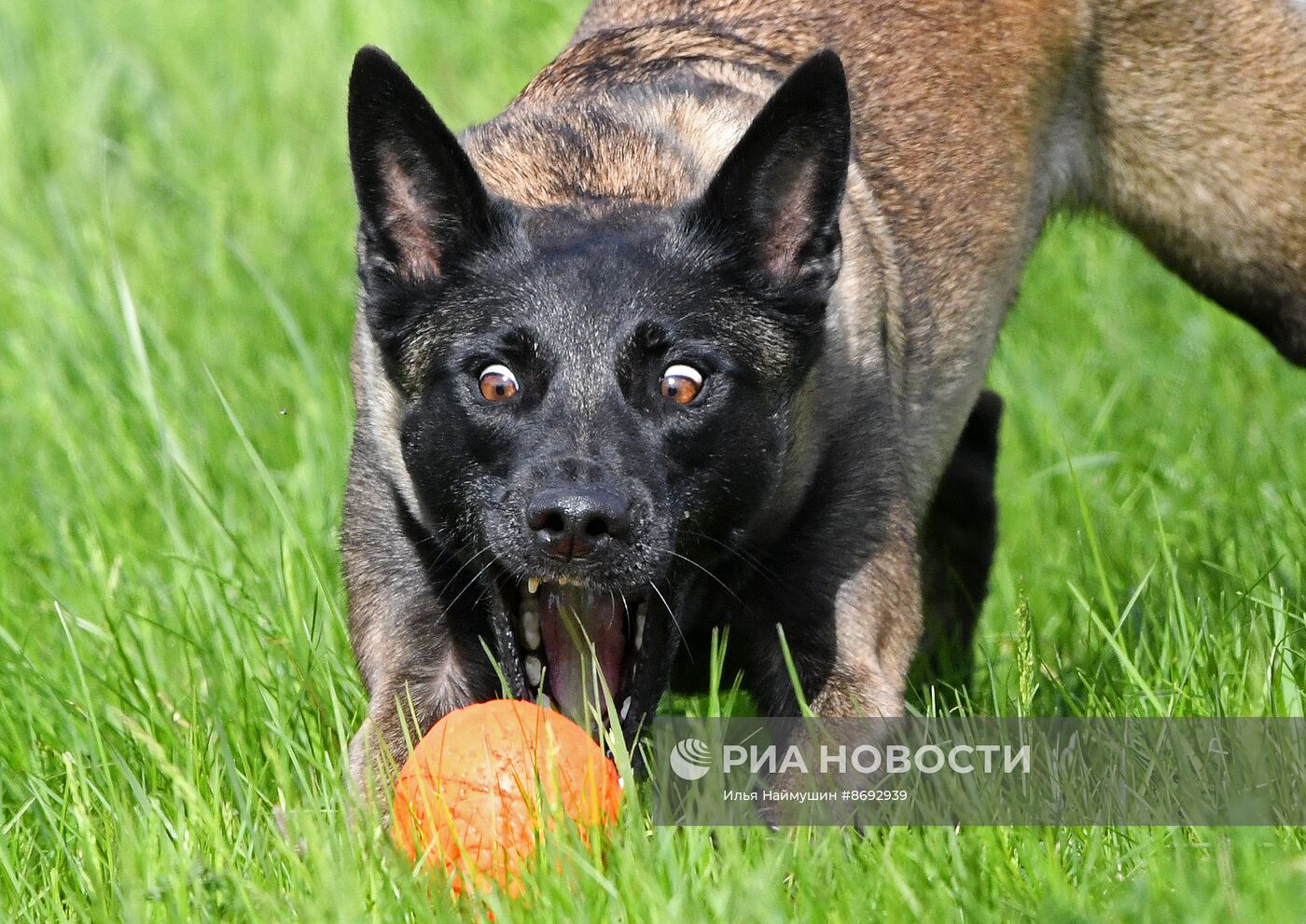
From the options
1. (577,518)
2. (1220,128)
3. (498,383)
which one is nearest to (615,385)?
(498,383)

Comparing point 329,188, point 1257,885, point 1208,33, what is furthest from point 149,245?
point 1257,885

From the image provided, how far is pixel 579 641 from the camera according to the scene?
12.5ft

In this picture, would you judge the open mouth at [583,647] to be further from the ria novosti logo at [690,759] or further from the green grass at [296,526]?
the green grass at [296,526]

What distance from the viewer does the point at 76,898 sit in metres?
3.48

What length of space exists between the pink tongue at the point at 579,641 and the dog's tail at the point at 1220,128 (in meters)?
2.46

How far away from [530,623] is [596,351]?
63 cm

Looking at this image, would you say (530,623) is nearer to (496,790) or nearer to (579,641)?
(579,641)

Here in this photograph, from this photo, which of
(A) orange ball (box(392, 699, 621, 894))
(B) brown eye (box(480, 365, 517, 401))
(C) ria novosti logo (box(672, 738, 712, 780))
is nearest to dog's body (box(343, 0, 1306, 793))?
(B) brown eye (box(480, 365, 517, 401))

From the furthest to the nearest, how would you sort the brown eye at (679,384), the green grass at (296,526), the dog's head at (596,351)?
the brown eye at (679,384) → the dog's head at (596,351) → the green grass at (296,526)

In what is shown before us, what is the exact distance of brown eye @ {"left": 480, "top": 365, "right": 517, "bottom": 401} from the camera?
12.2ft

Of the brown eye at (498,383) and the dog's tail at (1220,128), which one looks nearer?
the brown eye at (498,383)

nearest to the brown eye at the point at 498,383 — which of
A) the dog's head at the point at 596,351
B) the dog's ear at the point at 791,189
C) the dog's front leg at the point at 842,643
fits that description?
the dog's head at the point at 596,351

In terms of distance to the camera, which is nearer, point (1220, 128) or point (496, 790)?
point (496, 790)

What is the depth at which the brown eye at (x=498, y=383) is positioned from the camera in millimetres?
3707
